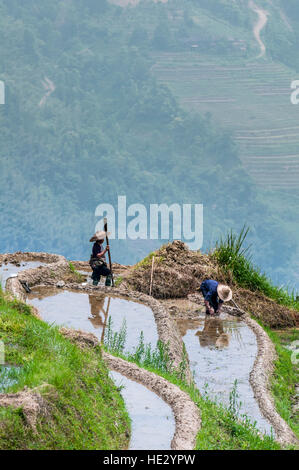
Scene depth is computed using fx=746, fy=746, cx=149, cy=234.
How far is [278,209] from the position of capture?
85.8m

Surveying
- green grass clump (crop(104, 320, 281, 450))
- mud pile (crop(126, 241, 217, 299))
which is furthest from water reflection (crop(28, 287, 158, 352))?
mud pile (crop(126, 241, 217, 299))

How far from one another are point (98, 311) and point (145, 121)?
263 feet

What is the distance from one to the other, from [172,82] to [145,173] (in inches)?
553

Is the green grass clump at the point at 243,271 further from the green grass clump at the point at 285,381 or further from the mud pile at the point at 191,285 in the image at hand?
the green grass clump at the point at 285,381

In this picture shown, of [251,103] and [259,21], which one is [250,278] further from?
[259,21]

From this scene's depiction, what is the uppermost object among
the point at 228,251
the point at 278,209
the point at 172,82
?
the point at 172,82

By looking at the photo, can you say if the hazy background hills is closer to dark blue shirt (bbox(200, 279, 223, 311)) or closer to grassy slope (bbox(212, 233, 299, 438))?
grassy slope (bbox(212, 233, 299, 438))

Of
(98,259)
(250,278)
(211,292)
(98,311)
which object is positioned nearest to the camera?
(98,311)

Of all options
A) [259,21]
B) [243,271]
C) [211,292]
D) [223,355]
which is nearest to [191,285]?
[243,271]

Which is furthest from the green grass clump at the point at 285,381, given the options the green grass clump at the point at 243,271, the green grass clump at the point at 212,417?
the green grass clump at the point at 243,271

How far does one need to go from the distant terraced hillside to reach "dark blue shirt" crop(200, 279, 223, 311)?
72083 mm

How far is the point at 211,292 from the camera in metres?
14.6
